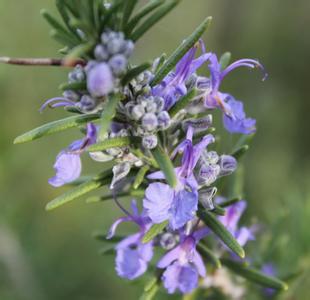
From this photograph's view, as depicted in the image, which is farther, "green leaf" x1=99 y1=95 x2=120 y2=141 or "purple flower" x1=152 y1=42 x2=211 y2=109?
"purple flower" x1=152 y1=42 x2=211 y2=109

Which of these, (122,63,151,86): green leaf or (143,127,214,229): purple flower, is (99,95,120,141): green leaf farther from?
(143,127,214,229): purple flower

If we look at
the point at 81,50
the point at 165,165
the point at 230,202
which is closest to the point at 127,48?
the point at 81,50

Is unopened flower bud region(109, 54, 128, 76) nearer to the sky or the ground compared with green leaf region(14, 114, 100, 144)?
nearer to the sky

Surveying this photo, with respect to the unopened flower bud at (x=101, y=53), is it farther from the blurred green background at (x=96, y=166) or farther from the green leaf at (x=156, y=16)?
the blurred green background at (x=96, y=166)

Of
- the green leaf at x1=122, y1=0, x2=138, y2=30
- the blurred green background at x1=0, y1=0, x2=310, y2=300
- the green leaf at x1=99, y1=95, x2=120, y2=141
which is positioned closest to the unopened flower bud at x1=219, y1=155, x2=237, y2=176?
the green leaf at x1=99, y1=95, x2=120, y2=141

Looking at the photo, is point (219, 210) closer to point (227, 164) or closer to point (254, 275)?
point (227, 164)

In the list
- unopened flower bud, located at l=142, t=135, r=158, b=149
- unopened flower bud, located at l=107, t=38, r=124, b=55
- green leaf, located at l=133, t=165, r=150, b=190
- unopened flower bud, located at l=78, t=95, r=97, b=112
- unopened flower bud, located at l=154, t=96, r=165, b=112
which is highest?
unopened flower bud, located at l=107, t=38, r=124, b=55

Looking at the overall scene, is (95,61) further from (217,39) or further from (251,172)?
(217,39)
